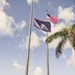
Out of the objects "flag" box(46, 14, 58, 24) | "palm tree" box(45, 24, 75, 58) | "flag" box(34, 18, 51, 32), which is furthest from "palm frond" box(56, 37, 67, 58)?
"flag" box(46, 14, 58, 24)

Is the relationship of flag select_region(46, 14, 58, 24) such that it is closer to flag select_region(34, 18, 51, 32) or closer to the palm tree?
flag select_region(34, 18, 51, 32)

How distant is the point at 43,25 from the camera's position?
28.1 m

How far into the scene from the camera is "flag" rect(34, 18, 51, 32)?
26905mm

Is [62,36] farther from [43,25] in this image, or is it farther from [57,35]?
[43,25]

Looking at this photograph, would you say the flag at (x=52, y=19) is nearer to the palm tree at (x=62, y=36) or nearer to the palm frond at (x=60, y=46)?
the palm tree at (x=62, y=36)

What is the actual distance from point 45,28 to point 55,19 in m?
1.82

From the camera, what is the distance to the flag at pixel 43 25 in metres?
26.9

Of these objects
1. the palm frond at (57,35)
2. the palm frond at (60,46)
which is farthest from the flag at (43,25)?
the palm frond at (60,46)

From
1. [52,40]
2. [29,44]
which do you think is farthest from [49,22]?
[29,44]

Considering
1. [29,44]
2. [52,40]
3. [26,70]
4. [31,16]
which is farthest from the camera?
[52,40]

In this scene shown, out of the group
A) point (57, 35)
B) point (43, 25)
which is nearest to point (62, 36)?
point (57, 35)

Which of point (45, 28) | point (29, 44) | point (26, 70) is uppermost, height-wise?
point (45, 28)

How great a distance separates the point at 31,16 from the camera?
26016 mm

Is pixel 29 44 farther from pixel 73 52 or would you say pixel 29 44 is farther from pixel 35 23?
pixel 73 52
